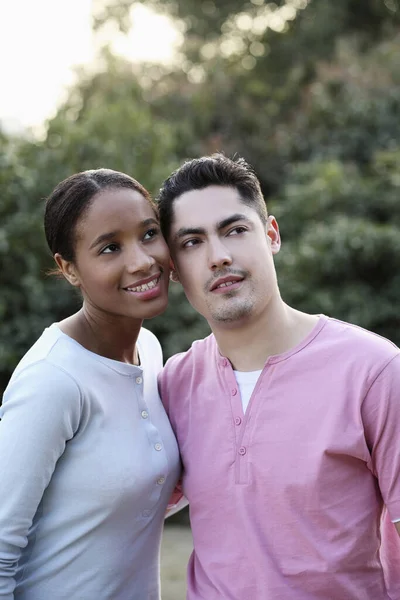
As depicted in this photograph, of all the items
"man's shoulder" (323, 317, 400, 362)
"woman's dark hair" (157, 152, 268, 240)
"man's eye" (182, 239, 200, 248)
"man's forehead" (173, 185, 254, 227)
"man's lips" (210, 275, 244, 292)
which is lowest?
"man's shoulder" (323, 317, 400, 362)

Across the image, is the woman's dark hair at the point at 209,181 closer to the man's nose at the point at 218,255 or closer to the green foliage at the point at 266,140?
the man's nose at the point at 218,255

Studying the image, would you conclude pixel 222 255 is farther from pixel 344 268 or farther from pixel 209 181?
pixel 344 268

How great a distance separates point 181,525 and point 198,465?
170 inches

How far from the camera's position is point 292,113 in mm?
12875

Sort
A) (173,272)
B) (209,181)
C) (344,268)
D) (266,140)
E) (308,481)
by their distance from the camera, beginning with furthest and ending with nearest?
(266,140), (344,268), (173,272), (209,181), (308,481)

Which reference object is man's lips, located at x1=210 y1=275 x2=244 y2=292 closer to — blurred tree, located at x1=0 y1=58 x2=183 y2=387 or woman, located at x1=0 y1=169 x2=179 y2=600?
woman, located at x1=0 y1=169 x2=179 y2=600

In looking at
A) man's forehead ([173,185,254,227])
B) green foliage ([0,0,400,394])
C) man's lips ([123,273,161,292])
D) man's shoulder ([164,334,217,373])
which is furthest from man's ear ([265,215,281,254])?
green foliage ([0,0,400,394])

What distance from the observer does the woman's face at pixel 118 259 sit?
2547 millimetres

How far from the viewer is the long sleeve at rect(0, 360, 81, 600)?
2230 mm

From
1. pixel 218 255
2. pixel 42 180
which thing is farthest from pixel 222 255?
pixel 42 180

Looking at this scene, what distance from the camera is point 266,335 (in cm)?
267

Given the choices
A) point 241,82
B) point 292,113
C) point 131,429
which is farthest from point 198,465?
point 241,82

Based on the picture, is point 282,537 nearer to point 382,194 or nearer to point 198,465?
point 198,465

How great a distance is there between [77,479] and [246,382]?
695 millimetres
